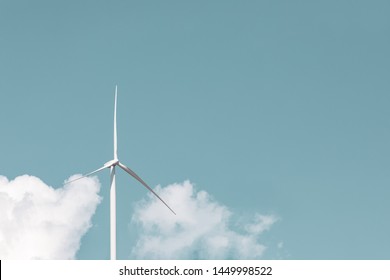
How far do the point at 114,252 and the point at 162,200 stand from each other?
10639mm
